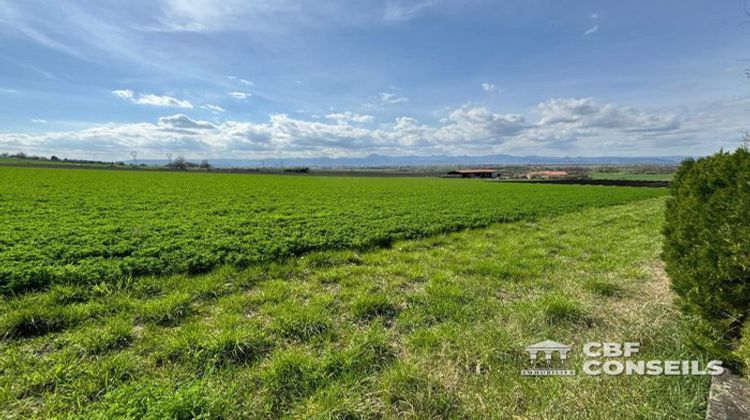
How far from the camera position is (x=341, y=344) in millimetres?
4461

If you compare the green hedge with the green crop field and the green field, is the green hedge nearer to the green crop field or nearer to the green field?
the green crop field

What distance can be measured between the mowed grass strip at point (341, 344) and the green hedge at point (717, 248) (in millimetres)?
465

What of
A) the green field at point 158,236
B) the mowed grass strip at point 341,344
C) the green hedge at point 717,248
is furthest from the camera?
the green field at point 158,236

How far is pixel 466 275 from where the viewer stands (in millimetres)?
7645

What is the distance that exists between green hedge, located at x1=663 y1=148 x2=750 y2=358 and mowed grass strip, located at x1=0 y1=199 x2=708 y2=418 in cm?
46

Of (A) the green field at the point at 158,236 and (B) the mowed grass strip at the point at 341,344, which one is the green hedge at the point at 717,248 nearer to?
(B) the mowed grass strip at the point at 341,344

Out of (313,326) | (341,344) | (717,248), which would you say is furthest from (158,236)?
(717,248)

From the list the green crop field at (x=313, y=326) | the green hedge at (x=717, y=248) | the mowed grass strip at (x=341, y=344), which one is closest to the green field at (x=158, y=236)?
the green crop field at (x=313, y=326)

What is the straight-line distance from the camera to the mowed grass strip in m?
3.16

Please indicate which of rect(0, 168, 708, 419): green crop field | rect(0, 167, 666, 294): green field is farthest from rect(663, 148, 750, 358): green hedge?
rect(0, 167, 666, 294): green field

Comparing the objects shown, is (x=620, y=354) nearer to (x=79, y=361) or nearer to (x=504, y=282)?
(x=504, y=282)

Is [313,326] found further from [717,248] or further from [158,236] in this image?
[158,236]

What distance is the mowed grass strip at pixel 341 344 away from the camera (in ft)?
10.4

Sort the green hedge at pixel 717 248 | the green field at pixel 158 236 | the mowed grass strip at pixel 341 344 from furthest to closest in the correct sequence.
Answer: the green field at pixel 158 236, the green hedge at pixel 717 248, the mowed grass strip at pixel 341 344
